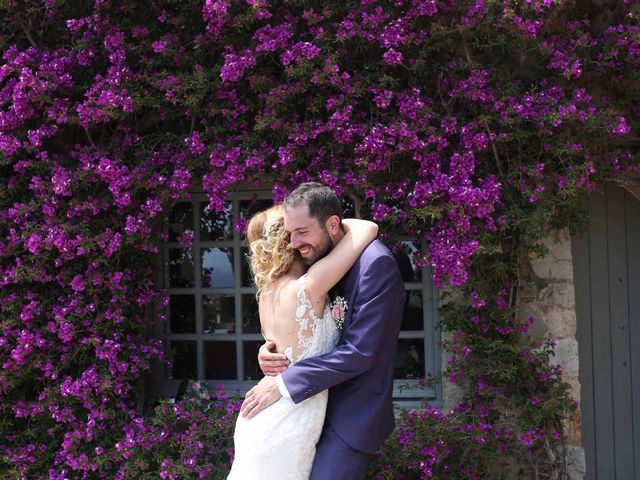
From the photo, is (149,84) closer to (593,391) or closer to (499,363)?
(499,363)

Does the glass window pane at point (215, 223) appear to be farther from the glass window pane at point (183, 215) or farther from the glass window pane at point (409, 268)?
the glass window pane at point (409, 268)

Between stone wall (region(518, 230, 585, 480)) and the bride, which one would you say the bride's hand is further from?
stone wall (region(518, 230, 585, 480))

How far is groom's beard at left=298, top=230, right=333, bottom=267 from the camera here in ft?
8.86

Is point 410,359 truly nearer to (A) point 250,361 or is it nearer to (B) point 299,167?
(A) point 250,361

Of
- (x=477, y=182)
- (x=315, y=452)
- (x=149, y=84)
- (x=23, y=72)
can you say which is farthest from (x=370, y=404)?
(x=23, y=72)

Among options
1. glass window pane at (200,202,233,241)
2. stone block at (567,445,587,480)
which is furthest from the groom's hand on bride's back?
stone block at (567,445,587,480)

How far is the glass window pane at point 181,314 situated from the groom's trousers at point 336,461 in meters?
2.17

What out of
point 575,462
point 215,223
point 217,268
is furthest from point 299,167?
point 575,462

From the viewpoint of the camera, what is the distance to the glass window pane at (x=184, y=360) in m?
4.67

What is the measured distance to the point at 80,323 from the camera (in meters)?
4.16

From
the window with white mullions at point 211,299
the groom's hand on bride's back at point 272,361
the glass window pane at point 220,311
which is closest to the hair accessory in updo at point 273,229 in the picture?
the groom's hand on bride's back at point 272,361

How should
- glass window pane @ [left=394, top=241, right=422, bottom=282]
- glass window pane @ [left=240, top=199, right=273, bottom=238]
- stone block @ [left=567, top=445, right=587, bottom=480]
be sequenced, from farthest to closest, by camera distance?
glass window pane @ [left=240, top=199, right=273, bottom=238], glass window pane @ [left=394, top=241, right=422, bottom=282], stone block @ [left=567, top=445, right=587, bottom=480]

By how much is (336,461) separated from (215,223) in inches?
91.4

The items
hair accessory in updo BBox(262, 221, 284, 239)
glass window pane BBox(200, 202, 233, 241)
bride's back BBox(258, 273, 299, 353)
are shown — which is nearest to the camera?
bride's back BBox(258, 273, 299, 353)
